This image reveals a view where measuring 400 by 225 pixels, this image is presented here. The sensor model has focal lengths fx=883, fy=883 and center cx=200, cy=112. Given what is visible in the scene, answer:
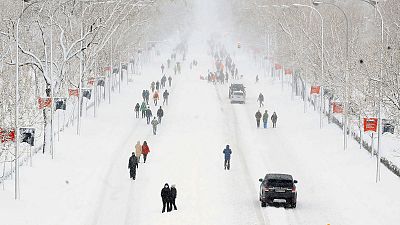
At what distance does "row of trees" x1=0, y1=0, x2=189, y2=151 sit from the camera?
4375 cm

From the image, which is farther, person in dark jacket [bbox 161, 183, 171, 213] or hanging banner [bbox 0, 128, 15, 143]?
hanging banner [bbox 0, 128, 15, 143]

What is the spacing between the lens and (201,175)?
42094 millimetres

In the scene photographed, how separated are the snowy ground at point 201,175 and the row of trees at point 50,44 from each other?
10.2ft

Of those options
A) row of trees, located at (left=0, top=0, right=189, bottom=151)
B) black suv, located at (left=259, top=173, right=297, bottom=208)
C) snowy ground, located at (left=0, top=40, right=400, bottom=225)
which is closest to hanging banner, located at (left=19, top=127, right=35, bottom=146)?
row of trees, located at (left=0, top=0, right=189, bottom=151)

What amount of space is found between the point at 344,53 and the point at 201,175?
2287 centimetres

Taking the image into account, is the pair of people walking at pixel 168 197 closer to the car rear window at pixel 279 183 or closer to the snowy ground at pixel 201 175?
the snowy ground at pixel 201 175

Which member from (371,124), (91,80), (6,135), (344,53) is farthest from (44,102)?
(344,53)

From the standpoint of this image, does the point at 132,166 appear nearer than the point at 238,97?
Yes

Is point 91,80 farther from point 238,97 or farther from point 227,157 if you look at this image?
point 227,157

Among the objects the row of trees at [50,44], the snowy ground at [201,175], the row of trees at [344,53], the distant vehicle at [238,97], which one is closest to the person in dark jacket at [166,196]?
the snowy ground at [201,175]

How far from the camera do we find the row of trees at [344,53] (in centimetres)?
4109

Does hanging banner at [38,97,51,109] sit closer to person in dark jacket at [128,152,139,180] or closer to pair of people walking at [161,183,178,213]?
person in dark jacket at [128,152,139,180]

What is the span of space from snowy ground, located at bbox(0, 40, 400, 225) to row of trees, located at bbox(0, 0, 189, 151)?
3095mm

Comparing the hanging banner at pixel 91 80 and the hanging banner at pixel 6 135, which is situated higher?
the hanging banner at pixel 91 80
